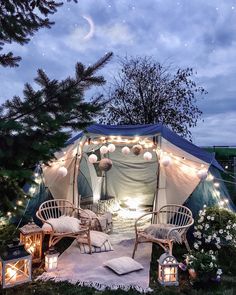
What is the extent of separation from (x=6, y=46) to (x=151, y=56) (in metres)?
11.6

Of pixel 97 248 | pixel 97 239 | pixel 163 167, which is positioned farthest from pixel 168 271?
pixel 163 167

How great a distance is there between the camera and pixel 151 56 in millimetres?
13383

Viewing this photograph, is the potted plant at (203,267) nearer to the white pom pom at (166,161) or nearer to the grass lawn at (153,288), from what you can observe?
the grass lawn at (153,288)

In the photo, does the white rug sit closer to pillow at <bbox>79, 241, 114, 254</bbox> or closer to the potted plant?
pillow at <bbox>79, 241, 114, 254</bbox>

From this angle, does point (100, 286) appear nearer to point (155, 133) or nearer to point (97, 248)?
point (97, 248)

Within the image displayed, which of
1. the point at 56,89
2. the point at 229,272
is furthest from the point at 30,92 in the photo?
the point at 229,272

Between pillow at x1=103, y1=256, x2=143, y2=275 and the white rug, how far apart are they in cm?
6

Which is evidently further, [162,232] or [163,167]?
[163,167]

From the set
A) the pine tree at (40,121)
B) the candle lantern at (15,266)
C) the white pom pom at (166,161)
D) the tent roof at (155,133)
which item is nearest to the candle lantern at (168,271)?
the candle lantern at (15,266)

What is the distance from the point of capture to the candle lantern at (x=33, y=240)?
4.34 m

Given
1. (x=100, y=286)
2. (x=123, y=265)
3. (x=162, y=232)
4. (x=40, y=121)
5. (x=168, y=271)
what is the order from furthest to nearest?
(x=162, y=232), (x=123, y=265), (x=168, y=271), (x=100, y=286), (x=40, y=121)

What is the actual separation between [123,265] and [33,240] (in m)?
1.42

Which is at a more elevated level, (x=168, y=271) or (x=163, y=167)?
(x=163, y=167)

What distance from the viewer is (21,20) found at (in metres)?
2.43
